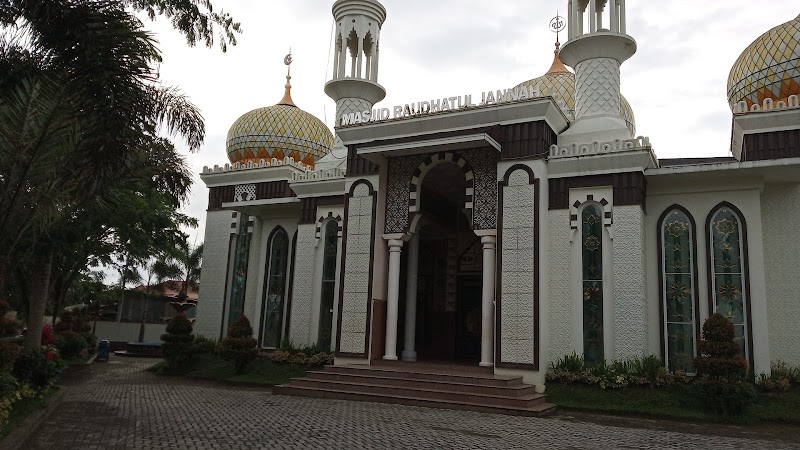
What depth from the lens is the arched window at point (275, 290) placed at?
15211 millimetres

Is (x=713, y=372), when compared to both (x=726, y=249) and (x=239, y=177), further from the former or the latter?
(x=239, y=177)

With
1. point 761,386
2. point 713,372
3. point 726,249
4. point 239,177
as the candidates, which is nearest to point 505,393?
point 713,372

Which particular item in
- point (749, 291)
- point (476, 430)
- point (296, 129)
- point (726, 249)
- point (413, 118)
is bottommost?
point (476, 430)

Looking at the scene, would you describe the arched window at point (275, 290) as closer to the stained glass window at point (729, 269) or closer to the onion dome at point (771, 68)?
the stained glass window at point (729, 269)

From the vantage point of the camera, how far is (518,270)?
37.2ft

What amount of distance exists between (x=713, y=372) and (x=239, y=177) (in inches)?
465

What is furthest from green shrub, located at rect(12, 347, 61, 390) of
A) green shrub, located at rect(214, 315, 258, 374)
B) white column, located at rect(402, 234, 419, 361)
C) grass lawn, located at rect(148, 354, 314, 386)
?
white column, located at rect(402, 234, 419, 361)

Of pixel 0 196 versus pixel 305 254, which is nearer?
pixel 0 196

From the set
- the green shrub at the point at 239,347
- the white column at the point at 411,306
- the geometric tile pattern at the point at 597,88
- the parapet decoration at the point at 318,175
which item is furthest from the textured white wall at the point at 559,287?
the green shrub at the point at 239,347

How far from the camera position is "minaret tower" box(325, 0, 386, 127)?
1656cm

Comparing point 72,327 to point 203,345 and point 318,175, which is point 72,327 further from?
point 318,175

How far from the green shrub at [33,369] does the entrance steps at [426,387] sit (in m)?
3.67

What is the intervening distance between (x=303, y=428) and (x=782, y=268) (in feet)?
28.0

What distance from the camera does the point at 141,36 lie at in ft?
24.0
